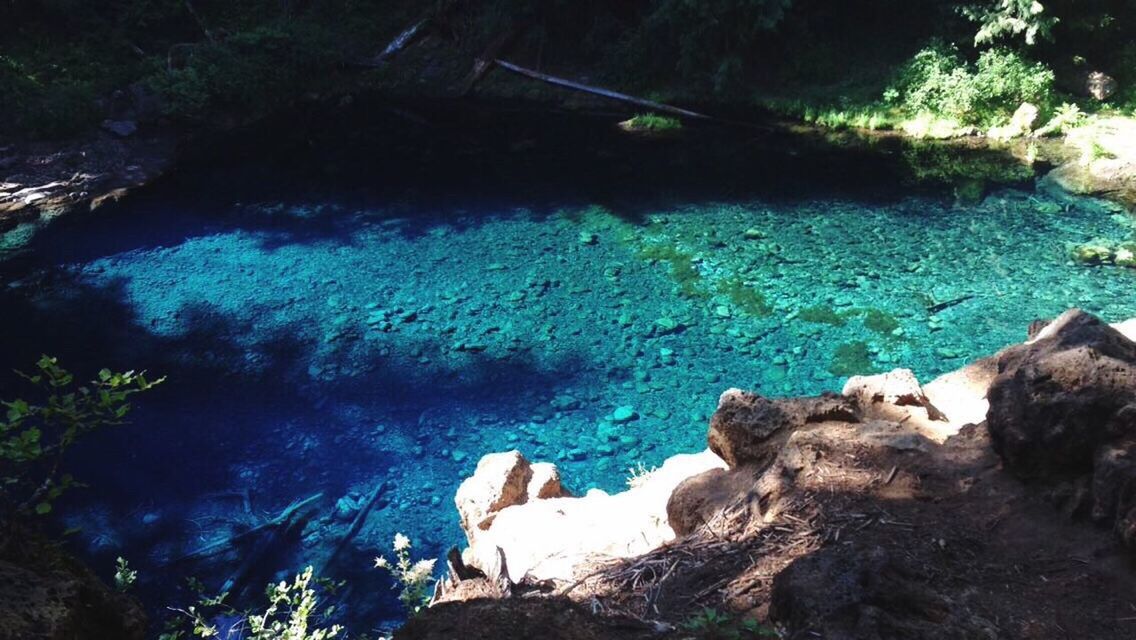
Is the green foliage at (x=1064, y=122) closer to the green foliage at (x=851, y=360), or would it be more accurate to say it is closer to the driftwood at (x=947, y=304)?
the driftwood at (x=947, y=304)

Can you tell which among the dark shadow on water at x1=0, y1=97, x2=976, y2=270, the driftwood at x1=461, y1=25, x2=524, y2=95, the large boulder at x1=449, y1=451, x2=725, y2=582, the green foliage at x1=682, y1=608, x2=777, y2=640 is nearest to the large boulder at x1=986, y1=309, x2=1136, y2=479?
the green foliage at x1=682, y1=608, x2=777, y2=640

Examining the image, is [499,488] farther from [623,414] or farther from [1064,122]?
[1064,122]

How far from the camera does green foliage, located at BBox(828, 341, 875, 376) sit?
8312mm

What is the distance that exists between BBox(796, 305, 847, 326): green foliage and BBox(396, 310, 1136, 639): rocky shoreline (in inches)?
175

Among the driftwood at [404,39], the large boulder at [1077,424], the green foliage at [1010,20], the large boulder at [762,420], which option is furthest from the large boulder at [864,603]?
the driftwood at [404,39]

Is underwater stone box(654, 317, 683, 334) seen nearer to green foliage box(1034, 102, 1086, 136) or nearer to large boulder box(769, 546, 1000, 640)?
large boulder box(769, 546, 1000, 640)

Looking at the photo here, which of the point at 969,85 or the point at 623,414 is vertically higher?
the point at 969,85

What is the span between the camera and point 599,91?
57.3 feet

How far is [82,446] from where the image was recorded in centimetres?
794

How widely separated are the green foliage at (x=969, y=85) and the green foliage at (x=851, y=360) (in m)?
8.51

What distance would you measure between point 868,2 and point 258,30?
13237 millimetres

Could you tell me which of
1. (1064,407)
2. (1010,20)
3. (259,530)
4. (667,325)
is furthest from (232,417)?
(1010,20)

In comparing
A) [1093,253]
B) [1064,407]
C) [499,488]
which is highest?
[1064,407]

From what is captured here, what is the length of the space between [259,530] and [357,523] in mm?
791
